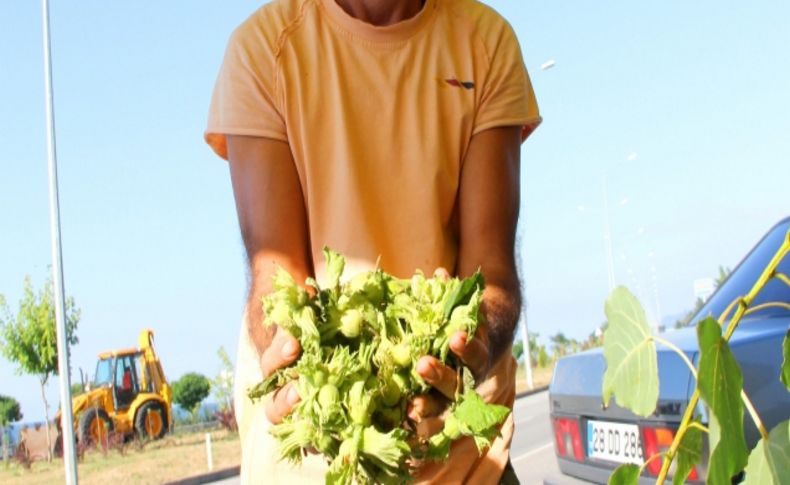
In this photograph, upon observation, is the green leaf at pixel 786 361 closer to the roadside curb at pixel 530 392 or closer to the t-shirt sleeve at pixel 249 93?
the t-shirt sleeve at pixel 249 93

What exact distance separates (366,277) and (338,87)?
76 centimetres

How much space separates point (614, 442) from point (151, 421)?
19.2 metres

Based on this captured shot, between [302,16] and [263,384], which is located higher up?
[302,16]

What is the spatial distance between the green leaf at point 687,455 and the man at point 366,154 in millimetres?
1114

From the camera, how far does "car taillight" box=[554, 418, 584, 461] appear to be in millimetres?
4979

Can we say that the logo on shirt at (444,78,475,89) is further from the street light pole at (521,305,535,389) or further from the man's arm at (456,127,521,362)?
the street light pole at (521,305,535,389)

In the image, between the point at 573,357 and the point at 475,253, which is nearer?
the point at 475,253

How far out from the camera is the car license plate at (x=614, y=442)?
4383mm

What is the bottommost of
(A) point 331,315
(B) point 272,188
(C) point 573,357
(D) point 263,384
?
(C) point 573,357

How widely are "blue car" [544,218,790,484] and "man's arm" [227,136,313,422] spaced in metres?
1.94

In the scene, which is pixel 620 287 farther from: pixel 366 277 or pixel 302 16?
pixel 302 16

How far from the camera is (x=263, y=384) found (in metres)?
1.60

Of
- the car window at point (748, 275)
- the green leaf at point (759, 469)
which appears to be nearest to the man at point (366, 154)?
the green leaf at point (759, 469)

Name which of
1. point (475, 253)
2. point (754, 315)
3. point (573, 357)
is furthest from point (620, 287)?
point (573, 357)
